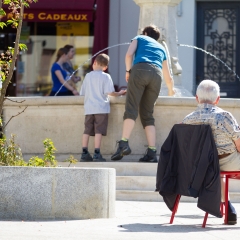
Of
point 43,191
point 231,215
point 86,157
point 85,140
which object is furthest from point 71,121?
point 231,215

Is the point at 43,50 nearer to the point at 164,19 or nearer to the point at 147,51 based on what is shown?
the point at 164,19

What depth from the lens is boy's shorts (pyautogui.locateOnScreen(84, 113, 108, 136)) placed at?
A: 10.4 m

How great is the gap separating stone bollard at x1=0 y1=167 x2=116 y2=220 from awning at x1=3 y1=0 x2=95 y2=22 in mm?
9556

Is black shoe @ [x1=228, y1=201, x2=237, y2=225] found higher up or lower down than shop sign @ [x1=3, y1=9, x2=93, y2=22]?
lower down

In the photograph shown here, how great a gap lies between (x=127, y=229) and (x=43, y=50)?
11.5m

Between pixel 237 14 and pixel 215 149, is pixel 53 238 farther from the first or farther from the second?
pixel 237 14

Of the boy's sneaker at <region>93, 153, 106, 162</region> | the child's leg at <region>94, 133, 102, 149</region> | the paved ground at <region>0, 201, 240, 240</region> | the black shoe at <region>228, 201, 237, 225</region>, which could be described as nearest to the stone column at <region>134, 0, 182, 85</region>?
the child's leg at <region>94, 133, 102, 149</region>

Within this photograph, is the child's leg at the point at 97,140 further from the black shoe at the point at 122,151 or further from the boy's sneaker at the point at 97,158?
the black shoe at the point at 122,151

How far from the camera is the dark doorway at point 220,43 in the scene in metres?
17.1

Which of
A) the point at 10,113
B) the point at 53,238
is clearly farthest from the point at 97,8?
the point at 53,238

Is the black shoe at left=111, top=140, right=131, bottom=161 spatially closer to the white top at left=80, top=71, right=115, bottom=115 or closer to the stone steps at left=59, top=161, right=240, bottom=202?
the stone steps at left=59, top=161, right=240, bottom=202

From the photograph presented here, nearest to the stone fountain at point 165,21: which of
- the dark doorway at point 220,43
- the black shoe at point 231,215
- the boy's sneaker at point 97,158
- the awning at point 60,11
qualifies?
the boy's sneaker at point 97,158

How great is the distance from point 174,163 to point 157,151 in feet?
10.8

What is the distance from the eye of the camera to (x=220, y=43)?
56.3 ft
